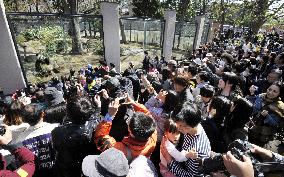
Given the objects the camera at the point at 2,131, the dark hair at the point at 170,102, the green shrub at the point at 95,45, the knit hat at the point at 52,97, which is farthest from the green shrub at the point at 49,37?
the camera at the point at 2,131

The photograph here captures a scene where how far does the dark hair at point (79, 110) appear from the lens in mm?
2701

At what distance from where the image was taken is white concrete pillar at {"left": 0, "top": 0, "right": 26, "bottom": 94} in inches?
310

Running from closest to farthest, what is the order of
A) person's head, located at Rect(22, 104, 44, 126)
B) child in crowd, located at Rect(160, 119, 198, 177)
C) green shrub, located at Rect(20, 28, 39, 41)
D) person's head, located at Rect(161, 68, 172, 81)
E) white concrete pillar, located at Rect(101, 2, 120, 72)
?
child in crowd, located at Rect(160, 119, 198, 177), person's head, located at Rect(22, 104, 44, 126), person's head, located at Rect(161, 68, 172, 81), white concrete pillar, located at Rect(101, 2, 120, 72), green shrub, located at Rect(20, 28, 39, 41)

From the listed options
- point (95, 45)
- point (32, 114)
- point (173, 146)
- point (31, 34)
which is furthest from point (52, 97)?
point (95, 45)

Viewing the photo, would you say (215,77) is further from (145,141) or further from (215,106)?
(145,141)

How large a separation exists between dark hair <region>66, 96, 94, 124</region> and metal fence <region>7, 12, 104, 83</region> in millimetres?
7200

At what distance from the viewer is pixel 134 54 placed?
48.9 feet

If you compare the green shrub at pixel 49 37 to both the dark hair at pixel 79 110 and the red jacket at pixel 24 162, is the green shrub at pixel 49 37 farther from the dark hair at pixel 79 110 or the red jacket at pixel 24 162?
the red jacket at pixel 24 162

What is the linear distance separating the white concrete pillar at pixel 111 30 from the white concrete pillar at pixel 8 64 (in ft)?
11.2

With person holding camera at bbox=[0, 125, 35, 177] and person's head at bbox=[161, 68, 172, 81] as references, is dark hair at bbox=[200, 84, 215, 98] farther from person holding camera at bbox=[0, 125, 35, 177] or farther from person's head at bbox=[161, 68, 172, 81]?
person holding camera at bbox=[0, 125, 35, 177]

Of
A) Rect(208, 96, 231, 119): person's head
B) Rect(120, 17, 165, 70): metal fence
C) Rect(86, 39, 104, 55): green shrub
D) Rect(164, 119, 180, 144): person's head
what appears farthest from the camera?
Rect(86, 39, 104, 55): green shrub

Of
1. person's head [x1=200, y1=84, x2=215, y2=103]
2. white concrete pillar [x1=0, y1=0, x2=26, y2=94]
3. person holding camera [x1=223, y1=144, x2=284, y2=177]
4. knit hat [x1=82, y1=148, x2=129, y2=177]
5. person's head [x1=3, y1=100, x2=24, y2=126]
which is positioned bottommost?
white concrete pillar [x1=0, y1=0, x2=26, y2=94]

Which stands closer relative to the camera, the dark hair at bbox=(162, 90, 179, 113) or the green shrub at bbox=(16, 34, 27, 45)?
the dark hair at bbox=(162, 90, 179, 113)

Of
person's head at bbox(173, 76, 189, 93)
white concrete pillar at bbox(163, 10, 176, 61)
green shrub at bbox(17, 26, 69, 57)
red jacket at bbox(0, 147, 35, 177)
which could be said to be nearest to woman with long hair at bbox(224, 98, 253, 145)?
person's head at bbox(173, 76, 189, 93)
